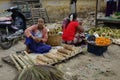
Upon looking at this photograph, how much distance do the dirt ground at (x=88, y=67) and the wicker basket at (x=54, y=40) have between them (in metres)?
0.98

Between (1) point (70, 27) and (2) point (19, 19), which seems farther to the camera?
(2) point (19, 19)

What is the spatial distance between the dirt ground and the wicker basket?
0.98 metres

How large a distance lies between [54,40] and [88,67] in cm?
183

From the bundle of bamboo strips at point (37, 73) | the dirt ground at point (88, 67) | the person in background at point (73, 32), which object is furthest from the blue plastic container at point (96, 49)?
the bundle of bamboo strips at point (37, 73)

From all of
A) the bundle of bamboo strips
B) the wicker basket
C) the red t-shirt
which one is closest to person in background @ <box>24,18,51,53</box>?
the wicker basket

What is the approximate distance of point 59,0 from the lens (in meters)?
12.2

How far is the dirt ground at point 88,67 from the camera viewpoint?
224 inches

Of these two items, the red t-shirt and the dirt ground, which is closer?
the dirt ground

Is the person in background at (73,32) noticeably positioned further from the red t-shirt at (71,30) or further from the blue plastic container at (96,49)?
the blue plastic container at (96,49)

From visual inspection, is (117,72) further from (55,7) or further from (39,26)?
(55,7)

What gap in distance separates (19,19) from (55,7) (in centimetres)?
352

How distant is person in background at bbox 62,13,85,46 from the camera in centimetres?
777

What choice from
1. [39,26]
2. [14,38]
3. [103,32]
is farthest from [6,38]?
[103,32]

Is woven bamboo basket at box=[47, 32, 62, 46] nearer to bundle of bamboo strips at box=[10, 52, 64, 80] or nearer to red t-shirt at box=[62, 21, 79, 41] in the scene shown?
red t-shirt at box=[62, 21, 79, 41]
